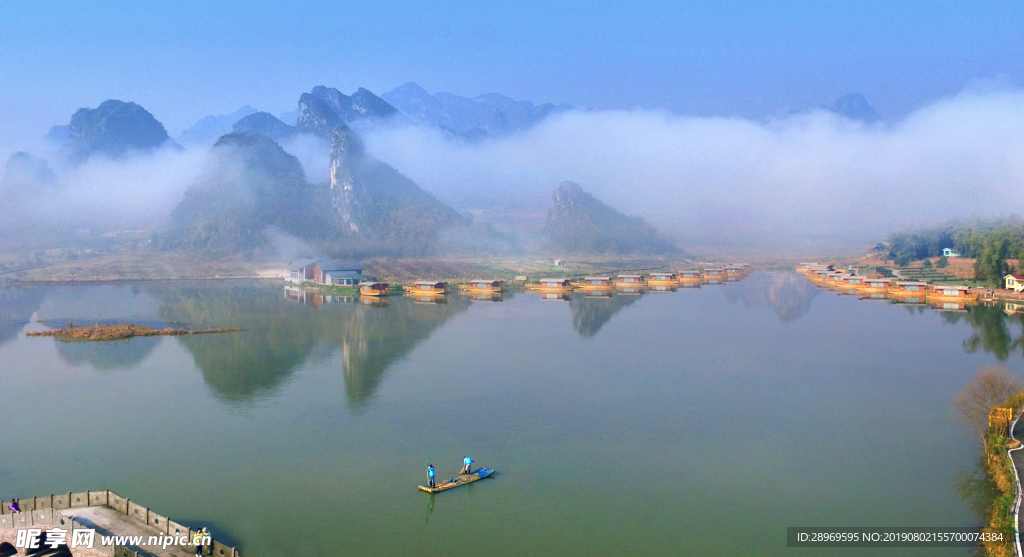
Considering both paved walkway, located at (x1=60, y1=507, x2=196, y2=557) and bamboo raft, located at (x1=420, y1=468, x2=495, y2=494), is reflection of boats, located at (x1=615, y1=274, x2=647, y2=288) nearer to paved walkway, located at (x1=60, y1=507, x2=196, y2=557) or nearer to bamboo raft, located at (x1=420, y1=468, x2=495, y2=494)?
bamboo raft, located at (x1=420, y1=468, x2=495, y2=494)

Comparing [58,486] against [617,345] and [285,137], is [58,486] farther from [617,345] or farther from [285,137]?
[285,137]

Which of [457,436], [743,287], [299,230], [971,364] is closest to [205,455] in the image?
[457,436]

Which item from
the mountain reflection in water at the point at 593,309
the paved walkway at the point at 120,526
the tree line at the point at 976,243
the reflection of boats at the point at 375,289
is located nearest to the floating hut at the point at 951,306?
the tree line at the point at 976,243

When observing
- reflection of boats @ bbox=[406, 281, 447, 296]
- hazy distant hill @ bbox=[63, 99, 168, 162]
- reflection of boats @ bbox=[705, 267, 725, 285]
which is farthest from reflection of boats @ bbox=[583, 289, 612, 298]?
hazy distant hill @ bbox=[63, 99, 168, 162]

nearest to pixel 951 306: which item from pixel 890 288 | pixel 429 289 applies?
pixel 890 288

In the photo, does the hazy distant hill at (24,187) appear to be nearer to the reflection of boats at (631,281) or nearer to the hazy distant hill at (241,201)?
the hazy distant hill at (241,201)
